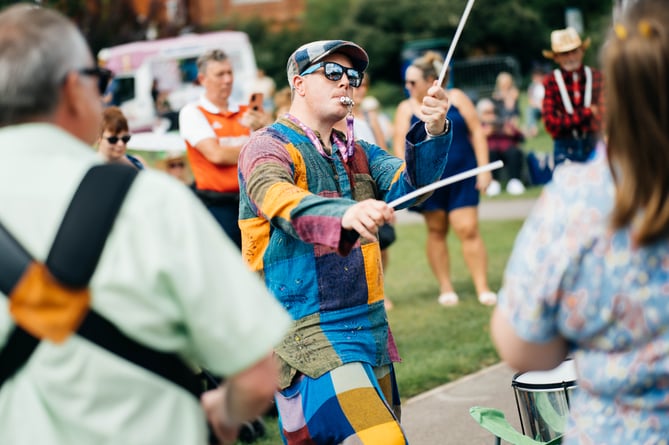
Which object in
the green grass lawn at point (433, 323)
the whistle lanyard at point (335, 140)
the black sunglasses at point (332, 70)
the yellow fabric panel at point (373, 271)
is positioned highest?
the black sunglasses at point (332, 70)

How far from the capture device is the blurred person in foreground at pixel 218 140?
6961 millimetres

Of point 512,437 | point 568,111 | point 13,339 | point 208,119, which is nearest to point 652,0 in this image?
point 13,339

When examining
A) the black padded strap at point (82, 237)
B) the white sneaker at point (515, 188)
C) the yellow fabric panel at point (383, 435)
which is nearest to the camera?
the black padded strap at point (82, 237)

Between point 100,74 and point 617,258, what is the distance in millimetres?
1093

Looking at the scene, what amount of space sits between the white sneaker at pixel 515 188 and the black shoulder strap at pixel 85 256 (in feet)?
51.2

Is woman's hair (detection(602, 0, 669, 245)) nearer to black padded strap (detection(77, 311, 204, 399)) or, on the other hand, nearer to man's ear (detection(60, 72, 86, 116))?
black padded strap (detection(77, 311, 204, 399))

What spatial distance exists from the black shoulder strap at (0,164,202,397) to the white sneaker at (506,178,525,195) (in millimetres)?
Result: 15620

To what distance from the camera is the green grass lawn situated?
6.65 m

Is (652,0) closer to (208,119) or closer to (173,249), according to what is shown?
(173,249)

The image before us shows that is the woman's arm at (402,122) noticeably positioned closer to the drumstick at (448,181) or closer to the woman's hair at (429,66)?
the woman's hair at (429,66)

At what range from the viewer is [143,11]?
38094 millimetres

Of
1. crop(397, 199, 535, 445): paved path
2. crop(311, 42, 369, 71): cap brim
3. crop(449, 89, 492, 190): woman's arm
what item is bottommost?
crop(397, 199, 535, 445): paved path

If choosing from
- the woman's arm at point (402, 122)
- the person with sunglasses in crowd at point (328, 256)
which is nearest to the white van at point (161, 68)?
the woman's arm at point (402, 122)

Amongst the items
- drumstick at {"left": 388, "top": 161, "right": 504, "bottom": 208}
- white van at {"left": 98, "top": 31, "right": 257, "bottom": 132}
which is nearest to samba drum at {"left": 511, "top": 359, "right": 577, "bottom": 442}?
drumstick at {"left": 388, "top": 161, "right": 504, "bottom": 208}
